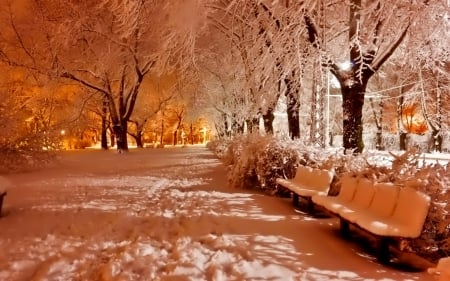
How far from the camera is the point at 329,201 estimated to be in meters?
7.12

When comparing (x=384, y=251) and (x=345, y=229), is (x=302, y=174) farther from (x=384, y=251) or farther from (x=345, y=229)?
(x=384, y=251)

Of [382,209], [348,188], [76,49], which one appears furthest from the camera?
[76,49]

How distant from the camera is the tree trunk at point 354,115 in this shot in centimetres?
1019

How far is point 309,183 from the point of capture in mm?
9180

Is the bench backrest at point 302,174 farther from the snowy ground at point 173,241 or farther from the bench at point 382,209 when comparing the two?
the bench at point 382,209

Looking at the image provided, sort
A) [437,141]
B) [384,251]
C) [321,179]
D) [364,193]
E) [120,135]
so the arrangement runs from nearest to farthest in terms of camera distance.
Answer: [384,251] → [364,193] → [321,179] → [437,141] → [120,135]

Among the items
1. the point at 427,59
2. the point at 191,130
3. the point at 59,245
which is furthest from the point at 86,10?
the point at 191,130

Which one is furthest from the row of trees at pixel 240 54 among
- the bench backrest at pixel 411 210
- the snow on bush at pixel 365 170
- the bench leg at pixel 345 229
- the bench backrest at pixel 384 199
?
the bench leg at pixel 345 229

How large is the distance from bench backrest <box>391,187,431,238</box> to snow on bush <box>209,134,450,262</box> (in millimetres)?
287

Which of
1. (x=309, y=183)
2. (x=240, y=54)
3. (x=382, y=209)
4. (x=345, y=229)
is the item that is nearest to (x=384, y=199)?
(x=382, y=209)

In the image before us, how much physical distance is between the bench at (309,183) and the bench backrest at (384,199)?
1.78 m

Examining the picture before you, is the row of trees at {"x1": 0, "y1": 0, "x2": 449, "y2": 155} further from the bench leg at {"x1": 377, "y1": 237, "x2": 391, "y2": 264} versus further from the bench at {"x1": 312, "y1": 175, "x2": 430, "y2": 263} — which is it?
the bench leg at {"x1": 377, "y1": 237, "x2": 391, "y2": 264}

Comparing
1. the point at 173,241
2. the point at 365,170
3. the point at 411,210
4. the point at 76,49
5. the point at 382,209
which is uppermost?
the point at 76,49

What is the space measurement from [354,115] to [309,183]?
2214 mm
